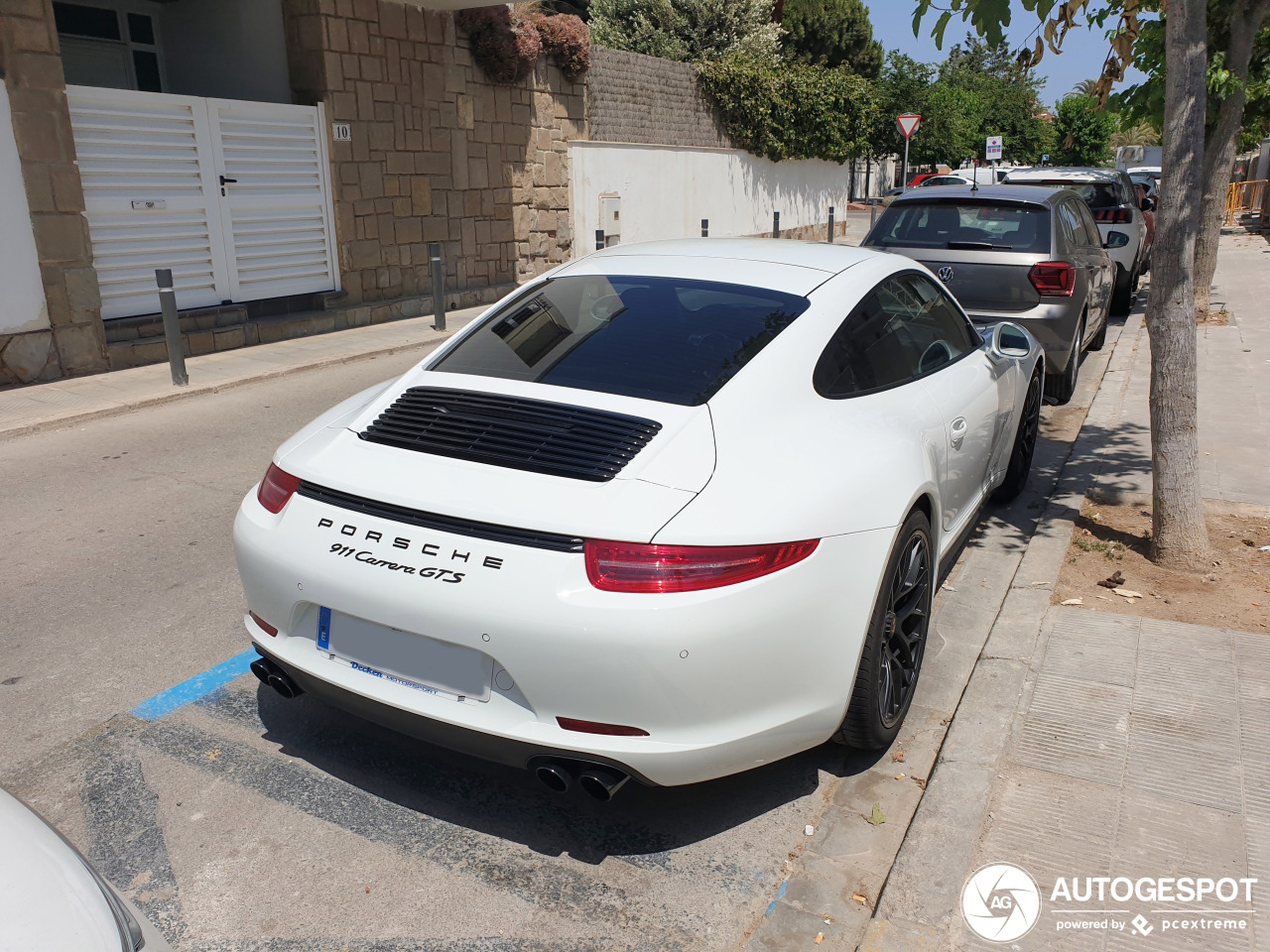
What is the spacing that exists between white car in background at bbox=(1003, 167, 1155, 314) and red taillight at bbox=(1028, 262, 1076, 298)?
5.37 meters

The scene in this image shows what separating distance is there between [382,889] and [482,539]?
1023 millimetres

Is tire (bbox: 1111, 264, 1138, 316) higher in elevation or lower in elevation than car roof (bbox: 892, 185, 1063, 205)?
lower

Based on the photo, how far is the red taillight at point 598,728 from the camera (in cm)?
261

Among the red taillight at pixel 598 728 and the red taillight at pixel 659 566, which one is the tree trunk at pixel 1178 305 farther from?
the red taillight at pixel 598 728

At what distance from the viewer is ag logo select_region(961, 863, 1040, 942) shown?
2.69m

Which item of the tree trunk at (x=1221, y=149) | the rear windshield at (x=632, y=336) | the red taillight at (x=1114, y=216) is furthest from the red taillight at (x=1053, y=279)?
the red taillight at (x=1114, y=216)

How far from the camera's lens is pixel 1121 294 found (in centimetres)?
1343

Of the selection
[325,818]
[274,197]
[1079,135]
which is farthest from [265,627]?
[1079,135]

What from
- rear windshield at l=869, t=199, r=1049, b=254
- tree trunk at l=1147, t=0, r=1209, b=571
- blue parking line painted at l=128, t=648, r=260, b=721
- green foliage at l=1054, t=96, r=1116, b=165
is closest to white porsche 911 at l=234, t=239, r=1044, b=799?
blue parking line painted at l=128, t=648, r=260, b=721

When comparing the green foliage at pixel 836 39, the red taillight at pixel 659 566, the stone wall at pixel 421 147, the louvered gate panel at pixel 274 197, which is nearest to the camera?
the red taillight at pixel 659 566

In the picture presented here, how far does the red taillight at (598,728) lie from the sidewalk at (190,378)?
6.92 m

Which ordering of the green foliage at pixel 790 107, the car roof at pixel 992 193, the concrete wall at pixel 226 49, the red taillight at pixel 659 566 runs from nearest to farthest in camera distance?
the red taillight at pixel 659 566 < the car roof at pixel 992 193 < the concrete wall at pixel 226 49 < the green foliage at pixel 790 107

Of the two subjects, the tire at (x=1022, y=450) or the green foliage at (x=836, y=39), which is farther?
the green foliage at (x=836, y=39)

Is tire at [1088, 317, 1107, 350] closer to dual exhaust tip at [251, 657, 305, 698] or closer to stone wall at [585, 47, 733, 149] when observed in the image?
dual exhaust tip at [251, 657, 305, 698]
